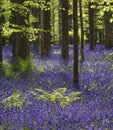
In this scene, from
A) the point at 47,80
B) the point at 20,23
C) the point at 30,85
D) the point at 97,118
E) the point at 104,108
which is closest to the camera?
the point at 97,118

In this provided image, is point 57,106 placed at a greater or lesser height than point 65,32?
lesser

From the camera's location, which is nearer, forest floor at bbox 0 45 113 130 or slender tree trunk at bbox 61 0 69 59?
forest floor at bbox 0 45 113 130

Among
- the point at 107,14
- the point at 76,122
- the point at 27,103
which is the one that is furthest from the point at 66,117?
the point at 107,14

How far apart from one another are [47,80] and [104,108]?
4.98m

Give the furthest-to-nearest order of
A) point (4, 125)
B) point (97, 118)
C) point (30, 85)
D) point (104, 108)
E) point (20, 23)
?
point (20, 23)
point (30, 85)
point (104, 108)
point (97, 118)
point (4, 125)

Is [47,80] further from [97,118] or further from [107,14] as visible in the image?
[107,14]

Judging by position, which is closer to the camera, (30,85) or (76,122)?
(76,122)

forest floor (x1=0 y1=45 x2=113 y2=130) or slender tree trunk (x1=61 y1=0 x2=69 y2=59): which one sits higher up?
slender tree trunk (x1=61 y1=0 x2=69 y2=59)

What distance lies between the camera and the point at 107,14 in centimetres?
3366

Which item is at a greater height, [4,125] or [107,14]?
[107,14]

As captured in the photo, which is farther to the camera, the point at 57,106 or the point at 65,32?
the point at 65,32

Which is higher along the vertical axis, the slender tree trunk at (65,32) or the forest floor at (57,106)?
the slender tree trunk at (65,32)

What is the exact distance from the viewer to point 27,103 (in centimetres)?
900

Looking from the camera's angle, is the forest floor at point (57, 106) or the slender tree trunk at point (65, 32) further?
the slender tree trunk at point (65, 32)
